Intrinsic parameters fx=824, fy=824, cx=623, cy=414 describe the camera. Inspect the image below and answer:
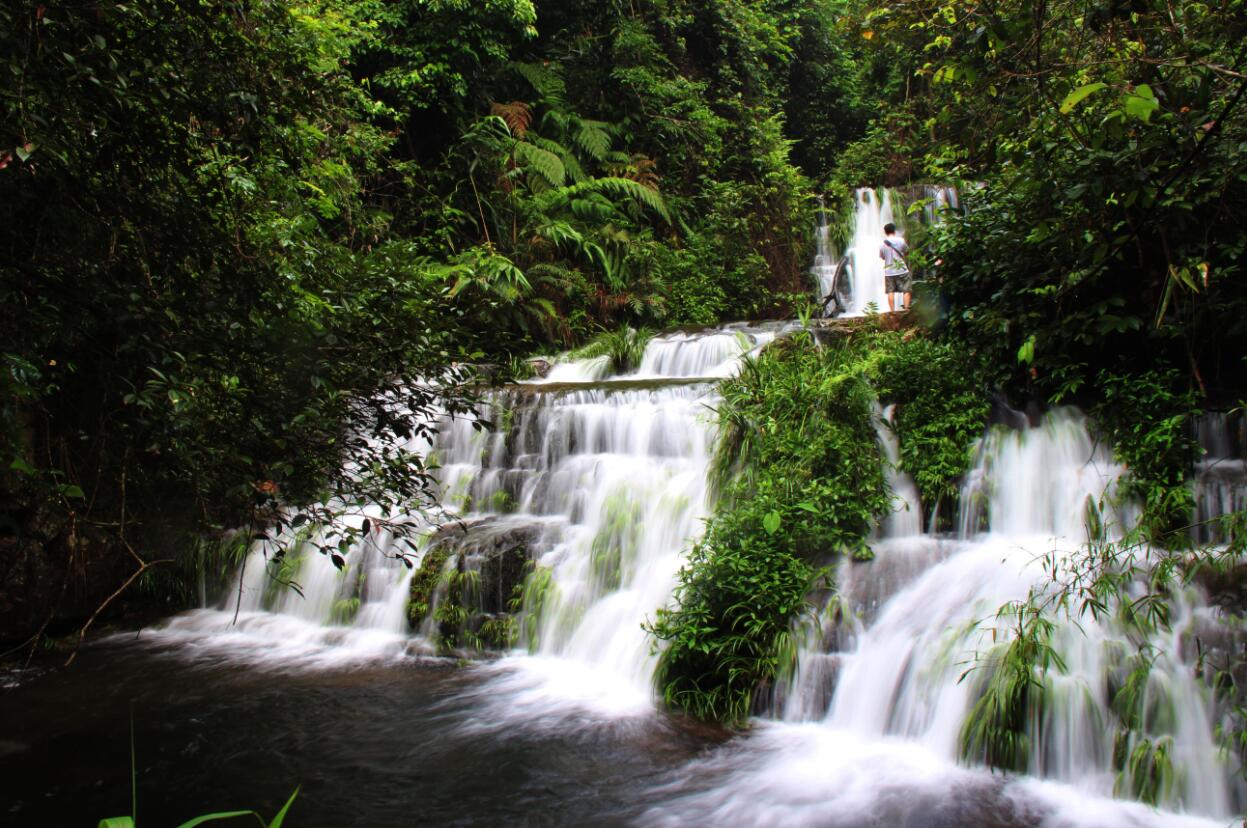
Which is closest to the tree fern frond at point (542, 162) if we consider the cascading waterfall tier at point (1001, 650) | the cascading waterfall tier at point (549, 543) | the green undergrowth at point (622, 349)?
the green undergrowth at point (622, 349)

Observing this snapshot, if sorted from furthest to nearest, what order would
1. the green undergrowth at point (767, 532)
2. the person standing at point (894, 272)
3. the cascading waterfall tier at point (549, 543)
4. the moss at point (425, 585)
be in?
the person standing at point (894, 272) < the moss at point (425, 585) < the cascading waterfall tier at point (549, 543) < the green undergrowth at point (767, 532)

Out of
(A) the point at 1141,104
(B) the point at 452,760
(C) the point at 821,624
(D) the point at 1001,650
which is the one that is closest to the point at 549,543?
(B) the point at 452,760

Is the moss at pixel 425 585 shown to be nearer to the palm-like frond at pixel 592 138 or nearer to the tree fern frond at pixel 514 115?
the tree fern frond at pixel 514 115

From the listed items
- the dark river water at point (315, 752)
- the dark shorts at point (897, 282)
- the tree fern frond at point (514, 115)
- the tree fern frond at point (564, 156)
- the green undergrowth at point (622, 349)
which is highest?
the tree fern frond at point (514, 115)

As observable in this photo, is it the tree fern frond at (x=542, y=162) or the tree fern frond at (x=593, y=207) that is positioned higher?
the tree fern frond at (x=542, y=162)

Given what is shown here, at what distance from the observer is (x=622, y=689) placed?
6109 millimetres

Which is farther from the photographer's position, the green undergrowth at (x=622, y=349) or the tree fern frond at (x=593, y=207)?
the tree fern frond at (x=593, y=207)

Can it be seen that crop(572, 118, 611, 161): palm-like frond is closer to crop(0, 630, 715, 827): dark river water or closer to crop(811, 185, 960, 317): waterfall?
crop(811, 185, 960, 317): waterfall

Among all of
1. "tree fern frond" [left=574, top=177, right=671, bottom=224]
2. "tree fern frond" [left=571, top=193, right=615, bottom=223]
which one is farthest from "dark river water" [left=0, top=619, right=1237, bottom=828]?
"tree fern frond" [left=574, top=177, right=671, bottom=224]

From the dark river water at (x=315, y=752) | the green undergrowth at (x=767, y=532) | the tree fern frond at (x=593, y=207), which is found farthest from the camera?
the tree fern frond at (x=593, y=207)

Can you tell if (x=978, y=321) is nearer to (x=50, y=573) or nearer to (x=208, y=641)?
(x=208, y=641)

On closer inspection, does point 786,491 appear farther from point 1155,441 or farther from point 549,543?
point 1155,441

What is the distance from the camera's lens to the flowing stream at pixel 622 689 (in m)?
4.41

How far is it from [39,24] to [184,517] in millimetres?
5718
